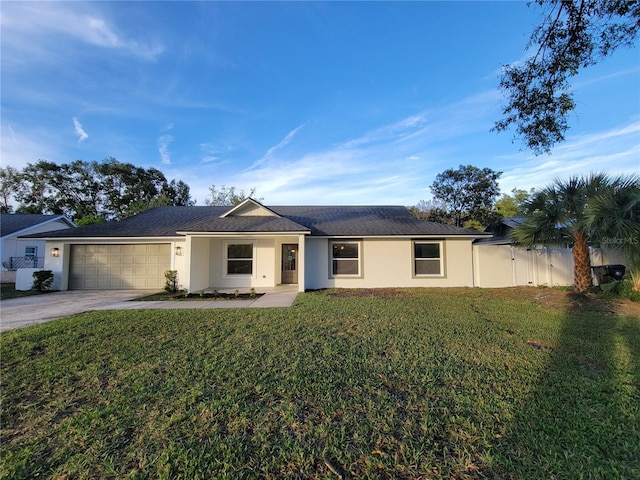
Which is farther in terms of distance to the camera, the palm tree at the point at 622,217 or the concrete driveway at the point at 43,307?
the palm tree at the point at 622,217

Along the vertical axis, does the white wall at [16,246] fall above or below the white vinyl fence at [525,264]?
above

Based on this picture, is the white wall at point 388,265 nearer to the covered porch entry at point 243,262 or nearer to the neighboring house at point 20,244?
the covered porch entry at point 243,262

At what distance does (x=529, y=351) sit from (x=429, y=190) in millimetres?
25675

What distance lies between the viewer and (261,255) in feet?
41.8

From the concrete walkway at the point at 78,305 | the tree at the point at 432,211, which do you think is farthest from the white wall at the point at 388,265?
the tree at the point at 432,211

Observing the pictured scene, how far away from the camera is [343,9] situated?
8.88 m

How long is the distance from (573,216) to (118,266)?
713 inches

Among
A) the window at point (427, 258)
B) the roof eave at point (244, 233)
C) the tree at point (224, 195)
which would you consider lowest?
the window at point (427, 258)

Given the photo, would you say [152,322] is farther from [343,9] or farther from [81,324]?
[343,9]

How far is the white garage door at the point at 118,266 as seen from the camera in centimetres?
1254

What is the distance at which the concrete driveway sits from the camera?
668cm

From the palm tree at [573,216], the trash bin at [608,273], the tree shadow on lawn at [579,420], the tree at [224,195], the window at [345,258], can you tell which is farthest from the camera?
the tree at [224,195]

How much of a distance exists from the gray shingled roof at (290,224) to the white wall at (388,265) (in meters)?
0.58

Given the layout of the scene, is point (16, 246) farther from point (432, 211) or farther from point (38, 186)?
point (432, 211)
